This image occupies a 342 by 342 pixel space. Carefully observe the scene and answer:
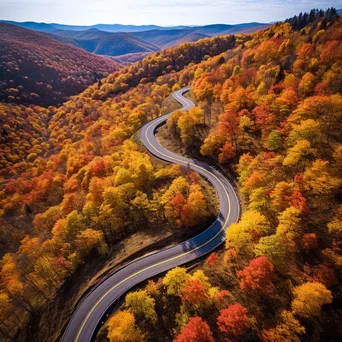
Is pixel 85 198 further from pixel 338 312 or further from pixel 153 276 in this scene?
pixel 338 312

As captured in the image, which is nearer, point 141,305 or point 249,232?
point 141,305

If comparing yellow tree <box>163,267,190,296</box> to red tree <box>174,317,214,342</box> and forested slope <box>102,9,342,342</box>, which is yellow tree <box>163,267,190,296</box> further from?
red tree <box>174,317,214,342</box>

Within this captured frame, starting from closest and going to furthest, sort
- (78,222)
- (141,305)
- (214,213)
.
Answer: (141,305)
(214,213)
(78,222)

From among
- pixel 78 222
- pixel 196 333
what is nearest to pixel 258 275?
pixel 196 333

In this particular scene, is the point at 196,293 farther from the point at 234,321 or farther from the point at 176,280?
the point at 234,321

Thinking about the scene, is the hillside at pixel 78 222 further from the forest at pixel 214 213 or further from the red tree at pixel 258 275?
the red tree at pixel 258 275

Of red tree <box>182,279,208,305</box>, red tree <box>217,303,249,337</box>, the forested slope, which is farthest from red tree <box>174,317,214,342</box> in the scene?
red tree <box>182,279,208,305</box>

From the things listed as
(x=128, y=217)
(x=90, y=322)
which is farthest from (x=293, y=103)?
(x=90, y=322)
